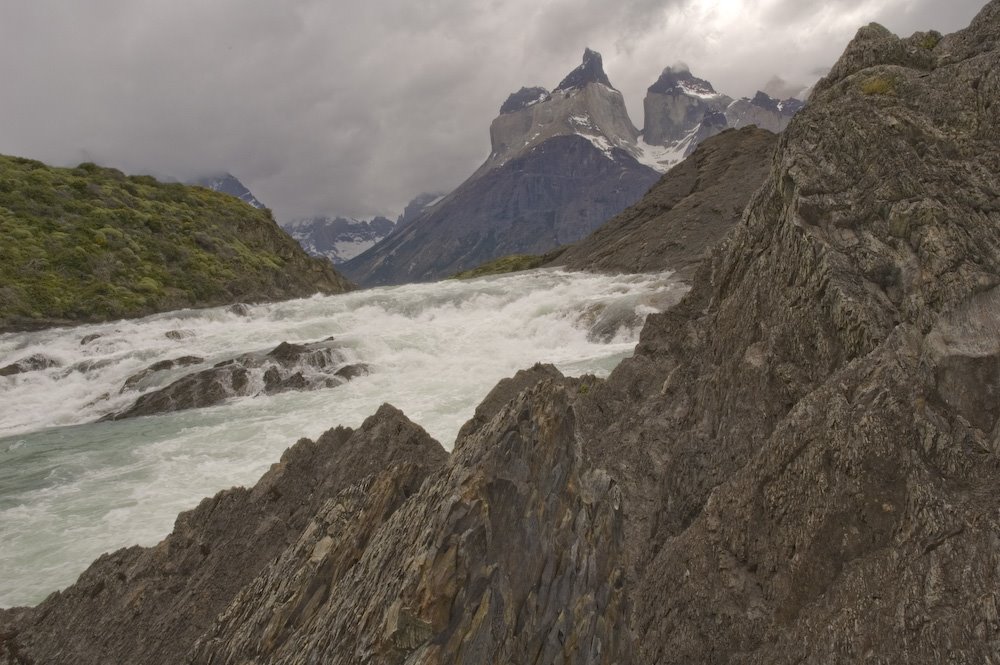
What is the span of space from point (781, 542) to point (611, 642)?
228 cm

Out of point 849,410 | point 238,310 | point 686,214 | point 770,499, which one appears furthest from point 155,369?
point 686,214

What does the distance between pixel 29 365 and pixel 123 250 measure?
30.5 m

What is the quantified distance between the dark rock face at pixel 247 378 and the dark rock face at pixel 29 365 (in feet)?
29.3

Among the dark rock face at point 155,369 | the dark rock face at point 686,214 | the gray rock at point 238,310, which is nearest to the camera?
the dark rock face at point 155,369

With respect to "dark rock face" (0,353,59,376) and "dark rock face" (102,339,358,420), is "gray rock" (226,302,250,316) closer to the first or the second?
"dark rock face" (0,353,59,376)

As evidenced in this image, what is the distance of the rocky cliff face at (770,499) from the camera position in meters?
5.23

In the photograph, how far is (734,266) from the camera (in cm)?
1085

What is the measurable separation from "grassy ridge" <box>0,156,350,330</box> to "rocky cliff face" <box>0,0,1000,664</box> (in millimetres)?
54252

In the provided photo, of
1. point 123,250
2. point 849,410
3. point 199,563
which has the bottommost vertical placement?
point 199,563

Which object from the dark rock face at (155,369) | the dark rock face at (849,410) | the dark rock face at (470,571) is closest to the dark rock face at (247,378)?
the dark rock face at (155,369)

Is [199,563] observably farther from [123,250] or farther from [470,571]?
[123,250]

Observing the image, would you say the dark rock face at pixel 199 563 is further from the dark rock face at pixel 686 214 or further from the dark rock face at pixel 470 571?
the dark rock face at pixel 686 214

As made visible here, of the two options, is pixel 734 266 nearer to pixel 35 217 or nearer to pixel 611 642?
pixel 611 642

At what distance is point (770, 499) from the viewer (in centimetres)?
656
